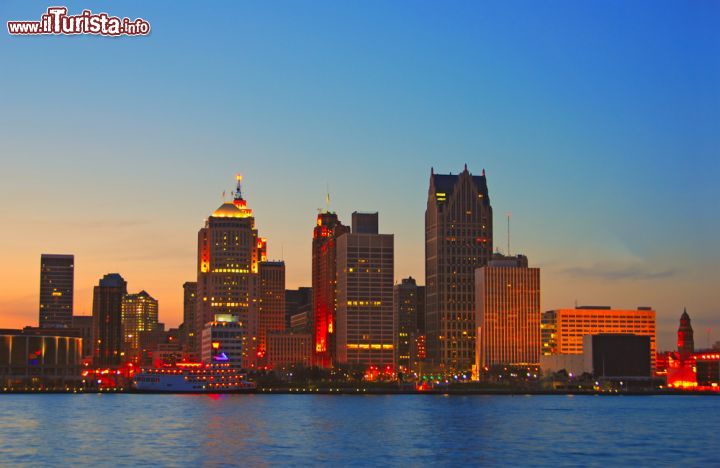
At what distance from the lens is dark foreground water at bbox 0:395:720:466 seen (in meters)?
108

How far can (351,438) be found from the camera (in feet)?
433

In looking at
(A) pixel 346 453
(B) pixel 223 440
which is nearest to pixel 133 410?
(B) pixel 223 440

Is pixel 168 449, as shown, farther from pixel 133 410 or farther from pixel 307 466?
pixel 133 410

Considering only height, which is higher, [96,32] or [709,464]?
[96,32]

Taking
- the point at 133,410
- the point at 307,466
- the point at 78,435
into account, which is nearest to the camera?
the point at 307,466

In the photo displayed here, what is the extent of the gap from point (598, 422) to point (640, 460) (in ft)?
200

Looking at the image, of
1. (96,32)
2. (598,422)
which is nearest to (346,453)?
(96,32)

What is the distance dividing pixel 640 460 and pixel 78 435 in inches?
2549

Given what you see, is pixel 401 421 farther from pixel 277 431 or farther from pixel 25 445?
pixel 25 445

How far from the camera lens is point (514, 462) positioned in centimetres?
10544

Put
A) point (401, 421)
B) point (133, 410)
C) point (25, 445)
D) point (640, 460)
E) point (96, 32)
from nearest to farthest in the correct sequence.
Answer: point (96, 32) → point (640, 460) → point (25, 445) → point (401, 421) → point (133, 410)

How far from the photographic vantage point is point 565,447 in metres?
122

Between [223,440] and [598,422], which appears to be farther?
[598,422]

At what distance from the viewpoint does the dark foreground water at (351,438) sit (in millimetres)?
107875
